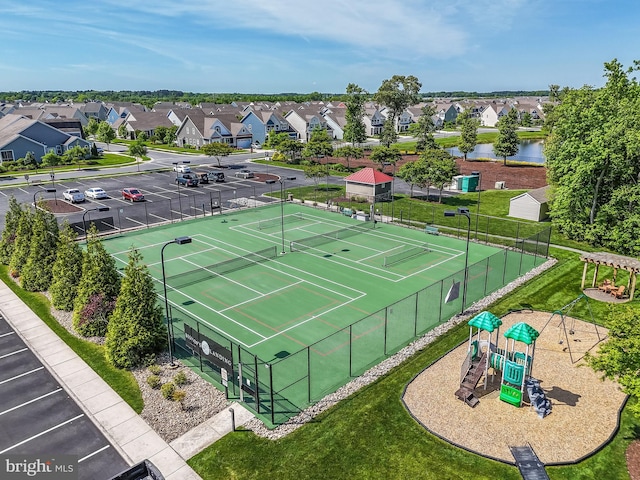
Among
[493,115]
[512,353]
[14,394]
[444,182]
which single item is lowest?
[14,394]

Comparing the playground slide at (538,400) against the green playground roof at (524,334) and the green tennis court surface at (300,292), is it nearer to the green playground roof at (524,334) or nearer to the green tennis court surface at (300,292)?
the green playground roof at (524,334)

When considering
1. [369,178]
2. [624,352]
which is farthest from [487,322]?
[369,178]

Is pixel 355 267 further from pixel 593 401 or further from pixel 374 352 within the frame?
pixel 593 401

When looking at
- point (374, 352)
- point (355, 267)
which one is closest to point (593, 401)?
point (374, 352)

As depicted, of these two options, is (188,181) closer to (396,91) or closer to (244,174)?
(244,174)

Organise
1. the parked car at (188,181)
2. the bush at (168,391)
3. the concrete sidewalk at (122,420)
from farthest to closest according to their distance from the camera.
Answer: the parked car at (188,181) → the bush at (168,391) → the concrete sidewalk at (122,420)

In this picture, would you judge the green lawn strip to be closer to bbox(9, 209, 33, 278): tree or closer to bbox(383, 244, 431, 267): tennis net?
bbox(9, 209, 33, 278): tree

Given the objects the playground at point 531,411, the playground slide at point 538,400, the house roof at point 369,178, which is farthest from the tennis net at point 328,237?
the playground slide at point 538,400
